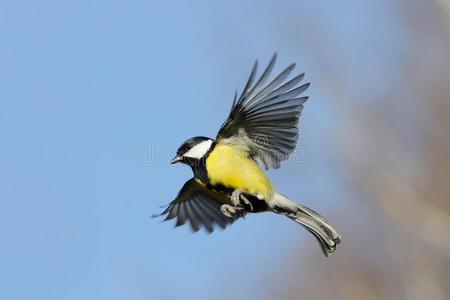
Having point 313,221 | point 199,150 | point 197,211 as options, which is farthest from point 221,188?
point 197,211

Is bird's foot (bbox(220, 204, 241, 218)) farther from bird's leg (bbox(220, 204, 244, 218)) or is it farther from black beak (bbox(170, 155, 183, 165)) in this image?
black beak (bbox(170, 155, 183, 165))

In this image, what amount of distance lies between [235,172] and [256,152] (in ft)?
1.43

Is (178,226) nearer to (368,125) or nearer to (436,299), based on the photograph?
(436,299)

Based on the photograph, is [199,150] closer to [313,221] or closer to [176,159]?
[176,159]

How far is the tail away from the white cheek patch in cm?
59

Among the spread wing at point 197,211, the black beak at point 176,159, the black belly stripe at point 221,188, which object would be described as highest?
the black beak at point 176,159

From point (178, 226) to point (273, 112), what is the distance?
155cm

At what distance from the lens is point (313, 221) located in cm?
524

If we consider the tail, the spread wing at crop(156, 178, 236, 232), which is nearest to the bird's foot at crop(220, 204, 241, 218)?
the tail

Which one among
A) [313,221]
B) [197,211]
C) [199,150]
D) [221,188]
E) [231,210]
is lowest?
[313,221]

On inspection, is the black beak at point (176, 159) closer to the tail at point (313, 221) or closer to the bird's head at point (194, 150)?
the bird's head at point (194, 150)

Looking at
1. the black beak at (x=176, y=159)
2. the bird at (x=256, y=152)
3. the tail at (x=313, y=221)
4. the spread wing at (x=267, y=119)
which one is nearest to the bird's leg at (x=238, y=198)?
the bird at (x=256, y=152)

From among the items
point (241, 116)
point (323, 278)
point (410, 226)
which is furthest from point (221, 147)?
point (323, 278)

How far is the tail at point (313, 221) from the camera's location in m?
5.20
